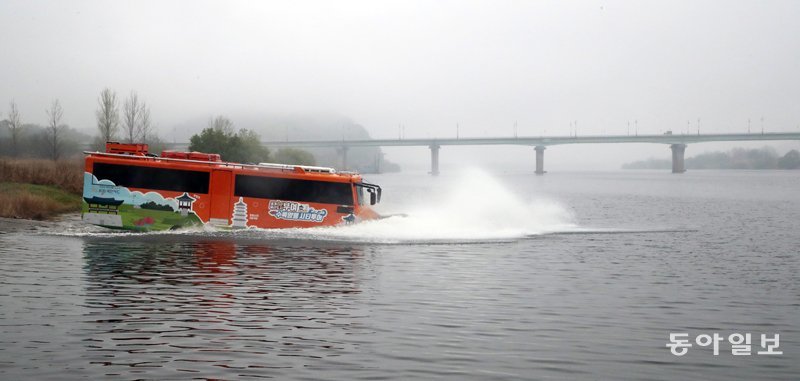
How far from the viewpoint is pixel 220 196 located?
3125cm

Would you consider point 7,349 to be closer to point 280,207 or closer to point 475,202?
point 280,207

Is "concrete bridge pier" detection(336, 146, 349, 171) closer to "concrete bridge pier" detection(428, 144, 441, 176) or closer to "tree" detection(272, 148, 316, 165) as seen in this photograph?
"concrete bridge pier" detection(428, 144, 441, 176)

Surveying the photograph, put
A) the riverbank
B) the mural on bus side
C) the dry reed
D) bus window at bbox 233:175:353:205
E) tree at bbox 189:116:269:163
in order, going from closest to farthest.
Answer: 1. the mural on bus side
2. bus window at bbox 233:175:353:205
3. the riverbank
4. the dry reed
5. tree at bbox 189:116:269:163

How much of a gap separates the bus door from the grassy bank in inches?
457

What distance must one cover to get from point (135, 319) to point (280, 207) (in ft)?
54.9

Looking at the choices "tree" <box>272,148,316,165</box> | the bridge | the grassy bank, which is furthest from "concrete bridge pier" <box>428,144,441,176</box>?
the grassy bank

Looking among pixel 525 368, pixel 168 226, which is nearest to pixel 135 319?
pixel 525 368

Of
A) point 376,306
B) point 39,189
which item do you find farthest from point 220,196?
point 39,189

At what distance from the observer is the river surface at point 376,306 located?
12164 millimetres

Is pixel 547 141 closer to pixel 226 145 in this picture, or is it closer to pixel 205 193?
pixel 226 145

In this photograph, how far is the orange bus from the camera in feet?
101

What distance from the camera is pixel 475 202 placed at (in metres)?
46.9

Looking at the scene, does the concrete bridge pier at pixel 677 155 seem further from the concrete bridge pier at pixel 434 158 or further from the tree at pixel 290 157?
the tree at pixel 290 157

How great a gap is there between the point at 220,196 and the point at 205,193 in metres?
0.60
